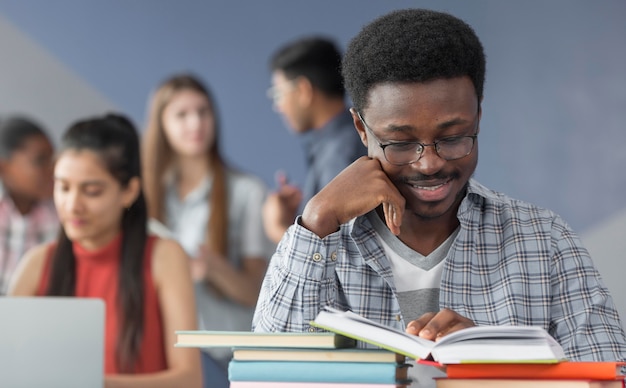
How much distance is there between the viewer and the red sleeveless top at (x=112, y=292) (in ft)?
9.13

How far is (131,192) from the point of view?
3.09 m

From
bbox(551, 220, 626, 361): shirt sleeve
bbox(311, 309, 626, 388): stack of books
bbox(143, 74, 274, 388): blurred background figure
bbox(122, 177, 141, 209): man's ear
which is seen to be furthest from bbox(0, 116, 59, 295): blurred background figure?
bbox(311, 309, 626, 388): stack of books

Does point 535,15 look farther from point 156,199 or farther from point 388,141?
point 388,141

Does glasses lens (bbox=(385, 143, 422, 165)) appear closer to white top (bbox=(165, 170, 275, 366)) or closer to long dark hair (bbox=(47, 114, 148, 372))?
long dark hair (bbox=(47, 114, 148, 372))

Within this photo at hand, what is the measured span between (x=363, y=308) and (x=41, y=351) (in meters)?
0.58

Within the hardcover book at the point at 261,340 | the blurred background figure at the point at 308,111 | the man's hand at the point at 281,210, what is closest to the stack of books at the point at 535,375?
the hardcover book at the point at 261,340

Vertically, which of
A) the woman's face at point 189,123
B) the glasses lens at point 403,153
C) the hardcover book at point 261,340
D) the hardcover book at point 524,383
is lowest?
the hardcover book at point 524,383

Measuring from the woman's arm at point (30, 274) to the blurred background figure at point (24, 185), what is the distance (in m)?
0.66

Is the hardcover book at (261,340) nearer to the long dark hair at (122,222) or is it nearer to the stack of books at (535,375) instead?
the stack of books at (535,375)

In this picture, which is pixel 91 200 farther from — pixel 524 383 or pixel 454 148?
pixel 524 383

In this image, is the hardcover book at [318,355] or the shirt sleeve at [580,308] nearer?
the hardcover book at [318,355]

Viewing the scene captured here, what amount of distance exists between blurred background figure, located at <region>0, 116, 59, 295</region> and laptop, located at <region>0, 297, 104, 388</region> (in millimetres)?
2285

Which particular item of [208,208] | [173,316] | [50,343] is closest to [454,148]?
[50,343]

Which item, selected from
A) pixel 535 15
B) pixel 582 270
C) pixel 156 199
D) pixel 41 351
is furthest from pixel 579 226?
pixel 41 351
